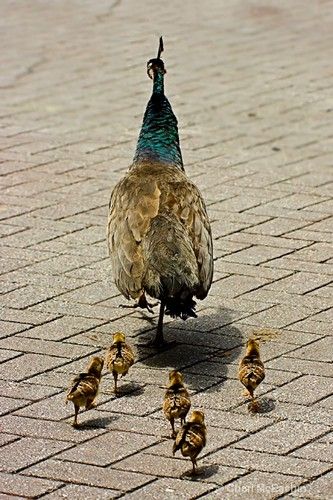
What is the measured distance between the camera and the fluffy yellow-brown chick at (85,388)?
249 inches

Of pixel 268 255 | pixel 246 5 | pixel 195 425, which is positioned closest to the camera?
pixel 195 425

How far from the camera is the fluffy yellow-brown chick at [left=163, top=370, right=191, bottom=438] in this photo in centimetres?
620

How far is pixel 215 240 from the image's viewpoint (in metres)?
9.00

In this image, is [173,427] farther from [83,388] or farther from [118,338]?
[118,338]

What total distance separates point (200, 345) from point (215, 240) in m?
1.66

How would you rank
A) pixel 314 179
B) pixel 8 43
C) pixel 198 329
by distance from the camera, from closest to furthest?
pixel 198 329, pixel 314 179, pixel 8 43

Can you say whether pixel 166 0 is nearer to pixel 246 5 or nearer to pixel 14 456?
pixel 246 5

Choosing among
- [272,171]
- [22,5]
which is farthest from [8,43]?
[272,171]

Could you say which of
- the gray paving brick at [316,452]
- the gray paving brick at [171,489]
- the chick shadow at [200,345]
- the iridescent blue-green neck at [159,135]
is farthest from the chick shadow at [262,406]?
the iridescent blue-green neck at [159,135]

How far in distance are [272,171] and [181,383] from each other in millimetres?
4261

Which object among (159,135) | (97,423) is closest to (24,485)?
(97,423)

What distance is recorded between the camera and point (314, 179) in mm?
10211

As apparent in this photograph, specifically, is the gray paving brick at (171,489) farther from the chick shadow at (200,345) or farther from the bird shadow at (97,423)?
the chick shadow at (200,345)

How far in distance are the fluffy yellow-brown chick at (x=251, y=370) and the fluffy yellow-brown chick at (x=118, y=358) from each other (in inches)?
22.2
